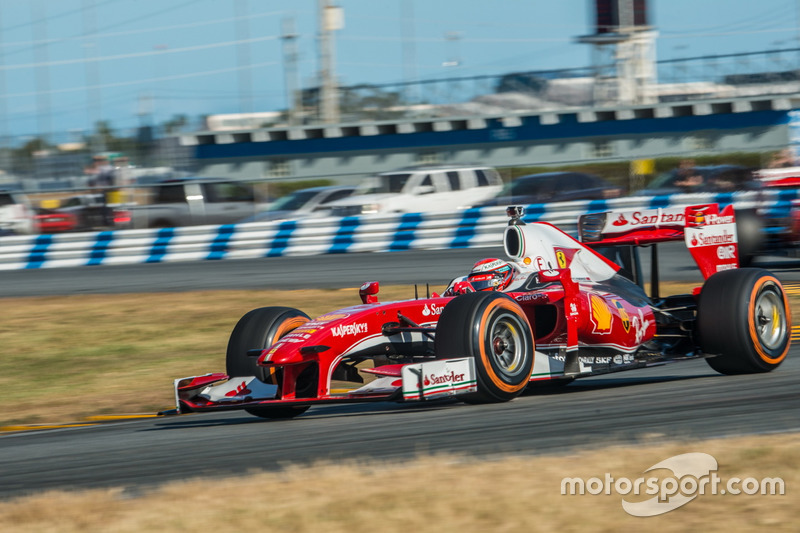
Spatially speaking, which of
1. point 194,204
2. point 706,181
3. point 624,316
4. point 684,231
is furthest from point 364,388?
point 194,204

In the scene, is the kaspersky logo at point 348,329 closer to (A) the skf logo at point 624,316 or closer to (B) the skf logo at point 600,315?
(B) the skf logo at point 600,315

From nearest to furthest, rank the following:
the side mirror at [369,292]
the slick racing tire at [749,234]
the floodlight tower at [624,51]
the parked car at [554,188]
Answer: the side mirror at [369,292] < the slick racing tire at [749,234] < the parked car at [554,188] < the floodlight tower at [624,51]

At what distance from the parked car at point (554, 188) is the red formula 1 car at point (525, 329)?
51.6ft

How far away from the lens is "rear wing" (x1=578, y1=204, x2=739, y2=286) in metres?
9.02

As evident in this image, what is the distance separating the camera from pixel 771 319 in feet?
28.1

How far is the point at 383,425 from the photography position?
6918 mm

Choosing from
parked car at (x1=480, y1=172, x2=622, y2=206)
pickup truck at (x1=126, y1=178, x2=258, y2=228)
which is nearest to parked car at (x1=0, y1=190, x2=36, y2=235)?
pickup truck at (x1=126, y1=178, x2=258, y2=228)

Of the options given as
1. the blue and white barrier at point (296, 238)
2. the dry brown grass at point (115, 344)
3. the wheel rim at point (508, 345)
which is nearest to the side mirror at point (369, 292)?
the wheel rim at point (508, 345)

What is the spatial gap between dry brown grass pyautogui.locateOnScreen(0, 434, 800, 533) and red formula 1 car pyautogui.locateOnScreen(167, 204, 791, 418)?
159cm

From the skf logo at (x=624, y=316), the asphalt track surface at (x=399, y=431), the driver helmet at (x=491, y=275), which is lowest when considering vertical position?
the asphalt track surface at (x=399, y=431)

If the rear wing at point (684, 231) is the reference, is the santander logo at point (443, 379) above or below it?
below

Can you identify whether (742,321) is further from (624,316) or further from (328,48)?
(328,48)

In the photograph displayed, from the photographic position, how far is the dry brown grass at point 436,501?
4.18 meters

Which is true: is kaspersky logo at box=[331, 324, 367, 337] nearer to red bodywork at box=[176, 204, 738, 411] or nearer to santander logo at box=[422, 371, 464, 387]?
red bodywork at box=[176, 204, 738, 411]
